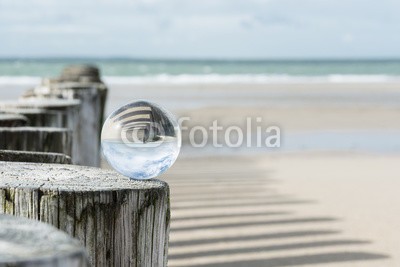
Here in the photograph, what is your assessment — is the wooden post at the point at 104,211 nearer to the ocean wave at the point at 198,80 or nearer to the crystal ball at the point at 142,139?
the crystal ball at the point at 142,139

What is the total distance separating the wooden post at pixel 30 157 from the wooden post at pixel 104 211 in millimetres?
668

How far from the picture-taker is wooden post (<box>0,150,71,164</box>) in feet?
10.7

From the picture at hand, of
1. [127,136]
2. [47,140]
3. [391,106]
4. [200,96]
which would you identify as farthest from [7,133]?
[200,96]

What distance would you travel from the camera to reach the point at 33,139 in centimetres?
413

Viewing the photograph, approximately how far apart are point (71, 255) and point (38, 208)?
86 centimetres

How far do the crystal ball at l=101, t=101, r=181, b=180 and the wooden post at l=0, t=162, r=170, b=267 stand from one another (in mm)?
56

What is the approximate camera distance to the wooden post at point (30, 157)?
3.27m

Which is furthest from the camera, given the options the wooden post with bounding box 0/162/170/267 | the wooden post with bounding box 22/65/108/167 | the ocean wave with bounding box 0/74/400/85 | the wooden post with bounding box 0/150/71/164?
the ocean wave with bounding box 0/74/400/85

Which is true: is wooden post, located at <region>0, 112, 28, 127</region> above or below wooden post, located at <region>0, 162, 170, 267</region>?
above

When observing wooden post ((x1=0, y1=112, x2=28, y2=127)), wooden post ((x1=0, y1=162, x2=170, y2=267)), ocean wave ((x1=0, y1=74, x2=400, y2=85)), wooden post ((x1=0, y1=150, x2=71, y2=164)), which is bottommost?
wooden post ((x1=0, y1=162, x2=170, y2=267))

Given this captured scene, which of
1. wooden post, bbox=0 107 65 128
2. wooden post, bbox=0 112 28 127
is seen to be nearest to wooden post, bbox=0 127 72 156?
wooden post, bbox=0 112 28 127

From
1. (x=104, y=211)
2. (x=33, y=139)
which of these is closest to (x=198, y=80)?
(x=33, y=139)

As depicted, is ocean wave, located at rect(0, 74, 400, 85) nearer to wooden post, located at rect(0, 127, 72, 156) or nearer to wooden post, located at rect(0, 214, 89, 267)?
wooden post, located at rect(0, 127, 72, 156)

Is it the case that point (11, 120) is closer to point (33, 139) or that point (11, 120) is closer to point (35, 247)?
point (33, 139)
